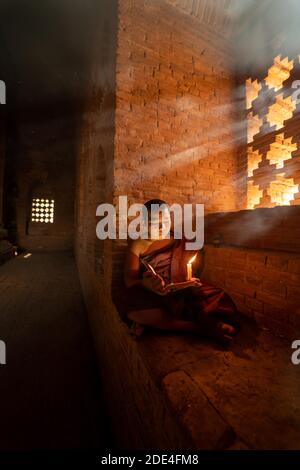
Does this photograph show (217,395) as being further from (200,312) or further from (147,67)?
(147,67)

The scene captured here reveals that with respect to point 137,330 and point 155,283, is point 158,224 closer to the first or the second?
point 155,283

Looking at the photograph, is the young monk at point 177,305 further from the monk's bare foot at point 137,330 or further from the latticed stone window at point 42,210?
the latticed stone window at point 42,210

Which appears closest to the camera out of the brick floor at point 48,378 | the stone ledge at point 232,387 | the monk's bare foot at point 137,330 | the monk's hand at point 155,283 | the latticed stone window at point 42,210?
the stone ledge at point 232,387

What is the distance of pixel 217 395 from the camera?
1.38m

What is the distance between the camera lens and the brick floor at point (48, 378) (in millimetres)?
2514

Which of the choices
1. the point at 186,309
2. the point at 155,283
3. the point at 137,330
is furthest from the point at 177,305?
the point at 137,330

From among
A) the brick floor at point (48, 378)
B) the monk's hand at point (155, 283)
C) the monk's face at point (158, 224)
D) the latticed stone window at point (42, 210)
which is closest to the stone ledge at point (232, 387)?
the monk's hand at point (155, 283)

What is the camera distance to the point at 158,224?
2592 mm

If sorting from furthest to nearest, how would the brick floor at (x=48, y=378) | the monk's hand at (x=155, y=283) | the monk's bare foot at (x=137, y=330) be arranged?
1. the brick floor at (x=48, y=378)
2. the monk's bare foot at (x=137, y=330)
3. the monk's hand at (x=155, y=283)

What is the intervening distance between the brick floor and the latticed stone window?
10942mm

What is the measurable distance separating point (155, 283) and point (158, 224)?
801 mm

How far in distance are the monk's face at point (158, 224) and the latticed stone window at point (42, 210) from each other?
1526cm

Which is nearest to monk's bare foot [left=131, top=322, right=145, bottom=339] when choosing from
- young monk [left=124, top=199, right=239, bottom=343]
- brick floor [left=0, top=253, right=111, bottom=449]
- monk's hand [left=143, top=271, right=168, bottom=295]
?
young monk [left=124, top=199, right=239, bottom=343]
